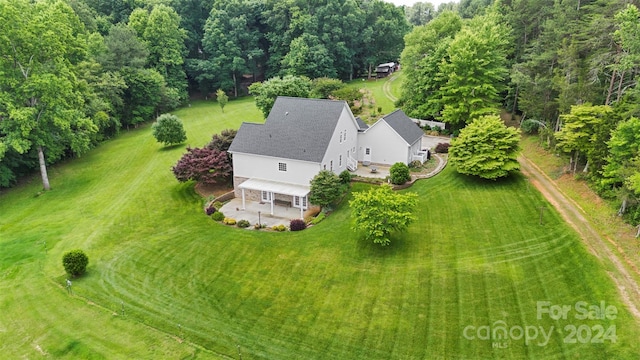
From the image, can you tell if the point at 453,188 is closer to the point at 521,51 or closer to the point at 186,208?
the point at 186,208

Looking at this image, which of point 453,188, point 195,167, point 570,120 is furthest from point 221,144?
point 570,120

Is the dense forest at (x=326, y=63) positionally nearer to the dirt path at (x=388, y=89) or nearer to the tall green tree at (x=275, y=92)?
the dirt path at (x=388, y=89)

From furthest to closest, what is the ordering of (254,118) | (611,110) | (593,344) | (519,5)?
(254,118), (519,5), (611,110), (593,344)

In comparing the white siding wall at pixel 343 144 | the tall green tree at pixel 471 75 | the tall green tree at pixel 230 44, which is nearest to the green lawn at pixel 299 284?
the white siding wall at pixel 343 144

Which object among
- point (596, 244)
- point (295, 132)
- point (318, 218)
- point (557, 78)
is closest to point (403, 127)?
point (295, 132)

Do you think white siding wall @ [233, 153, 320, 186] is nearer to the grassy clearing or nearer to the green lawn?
the green lawn

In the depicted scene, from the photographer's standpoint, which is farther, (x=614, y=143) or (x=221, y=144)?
(x=221, y=144)

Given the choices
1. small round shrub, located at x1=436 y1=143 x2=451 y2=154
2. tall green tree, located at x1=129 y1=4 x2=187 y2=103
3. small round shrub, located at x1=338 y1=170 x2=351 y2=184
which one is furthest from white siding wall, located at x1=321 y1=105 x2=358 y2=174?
tall green tree, located at x1=129 y1=4 x2=187 y2=103
